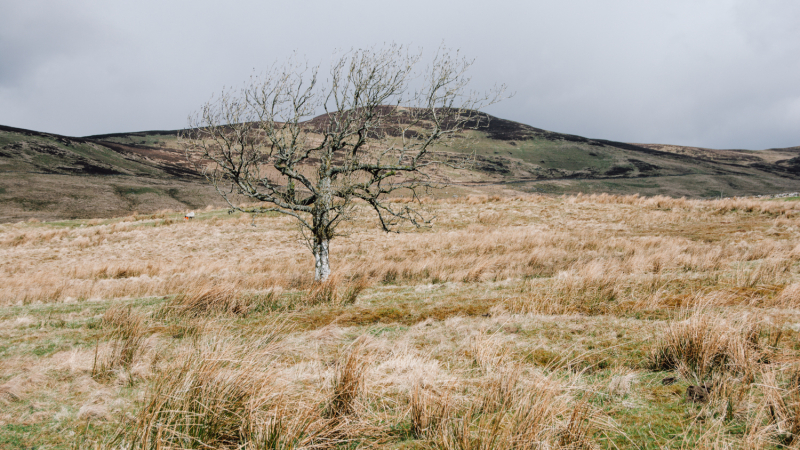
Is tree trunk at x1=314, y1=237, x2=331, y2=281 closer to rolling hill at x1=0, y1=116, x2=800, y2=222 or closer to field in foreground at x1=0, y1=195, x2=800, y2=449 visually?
field in foreground at x1=0, y1=195, x2=800, y2=449

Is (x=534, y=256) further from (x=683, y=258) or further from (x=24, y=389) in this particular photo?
(x=24, y=389)

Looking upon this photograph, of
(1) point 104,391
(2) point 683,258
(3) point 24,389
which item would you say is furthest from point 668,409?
(2) point 683,258

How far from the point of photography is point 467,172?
84500 millimetres

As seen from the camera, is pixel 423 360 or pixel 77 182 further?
pixel 77 182

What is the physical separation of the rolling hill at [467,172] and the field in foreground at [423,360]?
4.93 m

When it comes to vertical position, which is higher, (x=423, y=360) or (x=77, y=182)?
(x=77, y=182)

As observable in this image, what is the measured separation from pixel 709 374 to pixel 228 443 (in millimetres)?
4285

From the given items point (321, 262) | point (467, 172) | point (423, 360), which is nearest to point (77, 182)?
point (321, 262)

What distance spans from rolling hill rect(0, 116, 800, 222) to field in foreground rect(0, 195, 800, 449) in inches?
194

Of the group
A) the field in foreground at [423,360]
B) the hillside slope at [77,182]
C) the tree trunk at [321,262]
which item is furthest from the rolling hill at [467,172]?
the tree trunk at [321,262]

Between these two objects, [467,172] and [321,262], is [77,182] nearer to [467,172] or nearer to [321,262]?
[321,262]

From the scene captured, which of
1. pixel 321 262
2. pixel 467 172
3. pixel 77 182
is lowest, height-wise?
pixel 321 262

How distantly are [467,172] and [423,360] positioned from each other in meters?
82.7

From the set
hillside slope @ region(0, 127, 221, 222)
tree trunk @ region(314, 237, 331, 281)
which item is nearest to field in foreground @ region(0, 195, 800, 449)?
tree trunk @ region(314, 237, 331, 281)
